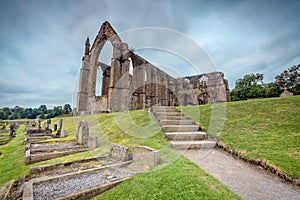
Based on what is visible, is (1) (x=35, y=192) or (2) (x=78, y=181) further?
(2) (x=78, y=181)

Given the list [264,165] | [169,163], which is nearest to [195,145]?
[169,163]

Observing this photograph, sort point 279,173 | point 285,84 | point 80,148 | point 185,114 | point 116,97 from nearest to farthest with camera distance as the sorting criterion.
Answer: point 279,173
point 80,148
point 185,114
point 116,97
point 285,84

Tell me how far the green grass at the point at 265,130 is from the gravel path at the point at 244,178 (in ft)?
1.22

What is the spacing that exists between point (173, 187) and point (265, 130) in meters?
4.54

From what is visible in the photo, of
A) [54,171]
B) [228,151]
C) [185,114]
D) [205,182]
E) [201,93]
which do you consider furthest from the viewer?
[201,93]

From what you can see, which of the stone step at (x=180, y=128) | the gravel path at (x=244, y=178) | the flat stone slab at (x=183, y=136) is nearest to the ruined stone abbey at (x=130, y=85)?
the stone step at (x=180, y=128)

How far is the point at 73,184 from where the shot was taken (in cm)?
335

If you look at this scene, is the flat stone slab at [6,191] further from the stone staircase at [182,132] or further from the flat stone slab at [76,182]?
the stone staircase at [182,132]

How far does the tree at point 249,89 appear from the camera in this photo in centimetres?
3786

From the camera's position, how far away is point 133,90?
2211cm

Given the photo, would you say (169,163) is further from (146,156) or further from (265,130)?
(265,130)

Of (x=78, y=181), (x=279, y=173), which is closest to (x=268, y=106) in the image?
(x=279, y=173)

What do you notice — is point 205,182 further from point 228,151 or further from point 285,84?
point 285,84

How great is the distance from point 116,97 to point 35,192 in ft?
51.6
